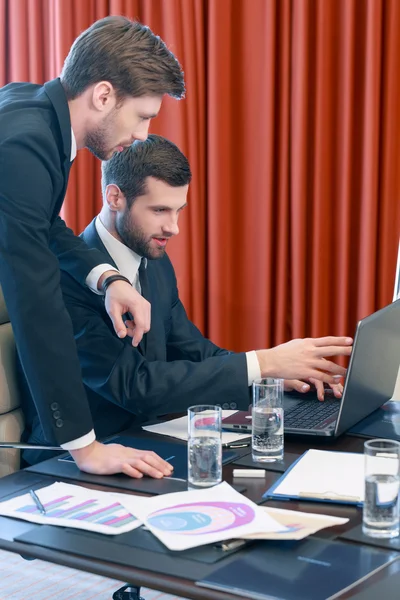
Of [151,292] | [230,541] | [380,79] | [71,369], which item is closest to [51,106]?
[71,369]

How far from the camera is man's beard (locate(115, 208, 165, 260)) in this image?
2.04 metres

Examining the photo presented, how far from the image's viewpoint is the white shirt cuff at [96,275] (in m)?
1.74

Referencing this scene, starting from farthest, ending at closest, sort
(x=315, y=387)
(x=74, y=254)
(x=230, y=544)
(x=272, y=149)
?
(x=272, y=149)
(x=315, y=387)
(x=74, y=254)
(x=230, y=544)

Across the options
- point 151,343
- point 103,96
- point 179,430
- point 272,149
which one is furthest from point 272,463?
point 272,149

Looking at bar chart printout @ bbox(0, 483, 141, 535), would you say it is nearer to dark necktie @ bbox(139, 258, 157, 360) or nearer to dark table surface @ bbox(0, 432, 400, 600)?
dark table surface @ bbox(0, 432, 400, 600)

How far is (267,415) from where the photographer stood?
1.46 m

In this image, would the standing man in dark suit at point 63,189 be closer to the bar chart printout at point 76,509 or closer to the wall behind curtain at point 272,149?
the bar chart printout at point 76,509

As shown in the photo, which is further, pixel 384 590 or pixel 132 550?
pixel 132 550

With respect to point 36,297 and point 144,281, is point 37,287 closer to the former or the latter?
point 36,297

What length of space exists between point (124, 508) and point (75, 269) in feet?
2.33

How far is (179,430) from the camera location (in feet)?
5.48

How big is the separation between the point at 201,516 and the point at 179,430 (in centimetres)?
52

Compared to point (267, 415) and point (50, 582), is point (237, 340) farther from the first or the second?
point (267, 415)

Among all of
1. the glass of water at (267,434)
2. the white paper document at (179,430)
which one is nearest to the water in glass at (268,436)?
the glass of water at (267,434)
